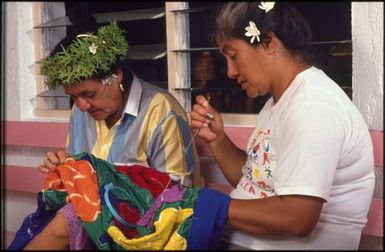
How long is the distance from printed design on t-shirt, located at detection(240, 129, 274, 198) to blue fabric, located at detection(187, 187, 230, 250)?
164mm

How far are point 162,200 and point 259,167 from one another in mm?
284

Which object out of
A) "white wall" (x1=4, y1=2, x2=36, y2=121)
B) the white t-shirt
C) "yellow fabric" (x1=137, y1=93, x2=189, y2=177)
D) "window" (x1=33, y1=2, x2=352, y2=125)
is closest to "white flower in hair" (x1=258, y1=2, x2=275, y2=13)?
the white t-shirt

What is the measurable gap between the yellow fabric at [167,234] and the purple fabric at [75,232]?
0.15 metres

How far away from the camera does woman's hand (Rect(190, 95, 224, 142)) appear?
1516 mm

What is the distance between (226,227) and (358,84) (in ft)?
1.97

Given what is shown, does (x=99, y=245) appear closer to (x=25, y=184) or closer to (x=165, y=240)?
(x=165, y=240)

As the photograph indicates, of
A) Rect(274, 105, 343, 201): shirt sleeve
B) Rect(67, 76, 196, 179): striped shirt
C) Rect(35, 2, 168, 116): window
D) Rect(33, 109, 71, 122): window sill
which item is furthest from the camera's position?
Rect(33, 109, 71, 122): window sill

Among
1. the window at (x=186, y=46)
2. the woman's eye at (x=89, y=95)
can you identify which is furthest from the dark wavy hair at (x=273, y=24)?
the woman's eye at (x=89, y=95)

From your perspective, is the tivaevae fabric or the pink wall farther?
the pink wall

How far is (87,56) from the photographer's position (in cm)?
162

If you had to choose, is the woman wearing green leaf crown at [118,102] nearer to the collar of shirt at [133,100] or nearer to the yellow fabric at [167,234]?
the collar of shirt at [133,100]

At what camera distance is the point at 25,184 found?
214 centimetres

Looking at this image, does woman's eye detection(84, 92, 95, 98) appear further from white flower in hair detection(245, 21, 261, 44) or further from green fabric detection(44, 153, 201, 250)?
white flower in hair detection(245, 21, 261, 44)

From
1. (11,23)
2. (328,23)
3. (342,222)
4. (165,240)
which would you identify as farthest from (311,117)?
(11,23)
